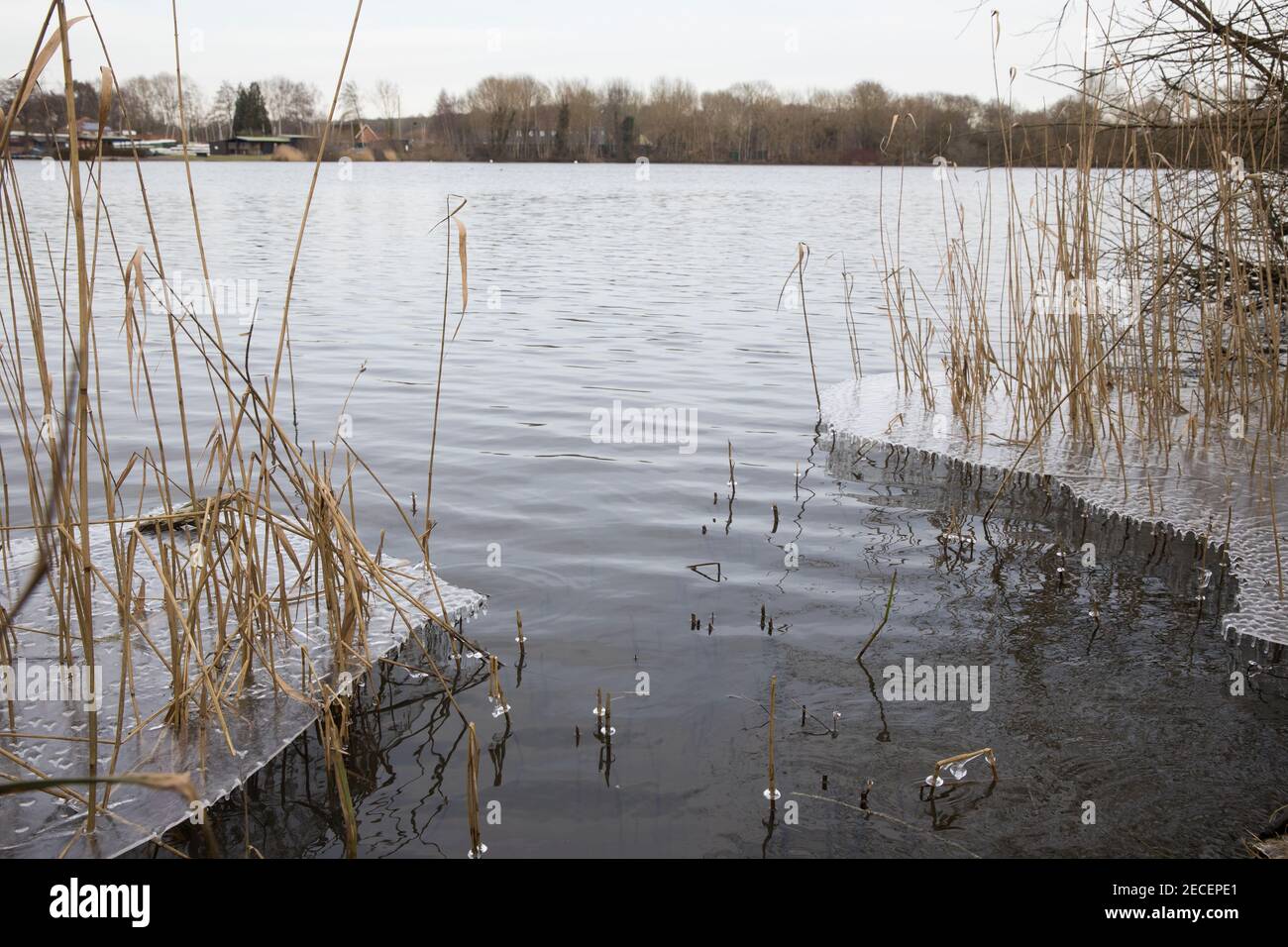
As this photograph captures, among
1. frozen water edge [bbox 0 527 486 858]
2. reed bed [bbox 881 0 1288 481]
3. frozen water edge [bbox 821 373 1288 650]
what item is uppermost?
reed bed [bbox 881 0 1288 481]

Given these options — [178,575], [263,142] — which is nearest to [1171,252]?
[178,575]

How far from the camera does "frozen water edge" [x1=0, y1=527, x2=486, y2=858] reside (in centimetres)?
220

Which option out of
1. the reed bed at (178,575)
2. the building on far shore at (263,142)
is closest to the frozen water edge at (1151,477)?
the reed bed at (178,575)

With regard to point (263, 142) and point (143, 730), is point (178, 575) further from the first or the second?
point (263, 142)

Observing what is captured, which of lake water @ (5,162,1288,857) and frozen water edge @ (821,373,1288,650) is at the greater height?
frozen water edge @ (821,373,1288,650)

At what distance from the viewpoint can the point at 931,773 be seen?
250 cm

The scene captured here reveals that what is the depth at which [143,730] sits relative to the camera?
253 centimetres

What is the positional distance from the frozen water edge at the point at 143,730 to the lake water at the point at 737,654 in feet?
0.39

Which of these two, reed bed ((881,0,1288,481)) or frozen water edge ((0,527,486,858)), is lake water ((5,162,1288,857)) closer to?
frozen water edge ((0,527,486,858))

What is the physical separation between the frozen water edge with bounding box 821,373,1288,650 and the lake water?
8.6 inches

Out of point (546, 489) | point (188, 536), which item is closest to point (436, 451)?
point (546, 489)

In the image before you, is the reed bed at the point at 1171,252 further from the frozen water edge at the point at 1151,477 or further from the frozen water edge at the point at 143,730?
the frozen water edge at the point at 143,730

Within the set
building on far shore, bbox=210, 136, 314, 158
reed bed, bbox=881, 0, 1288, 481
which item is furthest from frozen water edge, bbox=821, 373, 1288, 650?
building on far shore, bbox=210, 136, 314, 158

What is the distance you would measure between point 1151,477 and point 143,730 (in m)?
Result: 4.16
